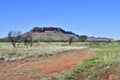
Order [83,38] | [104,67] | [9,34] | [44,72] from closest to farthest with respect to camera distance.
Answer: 1. [104,67]
2. [44,72]
3. [9,34]
4. [83,38]

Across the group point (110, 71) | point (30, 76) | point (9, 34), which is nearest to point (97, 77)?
point (110, 71)

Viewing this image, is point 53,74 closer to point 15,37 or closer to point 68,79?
point 68,79

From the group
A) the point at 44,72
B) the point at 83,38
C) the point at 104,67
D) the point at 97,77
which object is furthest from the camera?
the point at 83,38

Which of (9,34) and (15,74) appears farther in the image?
(9,34)

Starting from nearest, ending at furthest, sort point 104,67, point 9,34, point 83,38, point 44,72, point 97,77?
point 97,77 < point 104,67 < point 44,72 < point 9,34 < point 83,38

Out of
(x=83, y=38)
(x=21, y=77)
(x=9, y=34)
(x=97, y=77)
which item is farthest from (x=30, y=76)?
(x=83, y=38)

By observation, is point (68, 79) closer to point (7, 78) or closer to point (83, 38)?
point (7, 78)

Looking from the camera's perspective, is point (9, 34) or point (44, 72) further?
point (9, 34)

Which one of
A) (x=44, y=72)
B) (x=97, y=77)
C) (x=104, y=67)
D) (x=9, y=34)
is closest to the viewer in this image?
(x=97, y=77)

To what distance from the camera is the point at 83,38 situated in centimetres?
17275

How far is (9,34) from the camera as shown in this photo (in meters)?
105

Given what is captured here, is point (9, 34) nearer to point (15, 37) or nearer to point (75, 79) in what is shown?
point (15, 37)

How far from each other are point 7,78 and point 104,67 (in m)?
4.80

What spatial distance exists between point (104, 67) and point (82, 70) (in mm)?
1088
